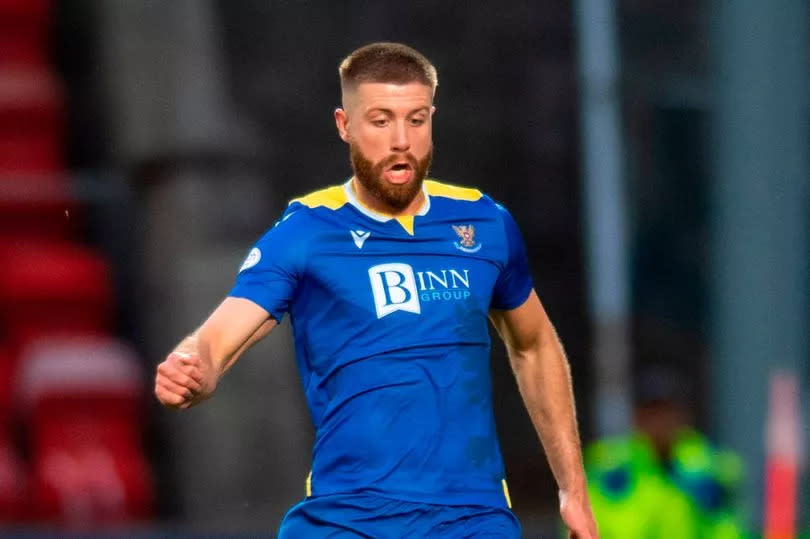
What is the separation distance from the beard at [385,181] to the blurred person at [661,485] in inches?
180

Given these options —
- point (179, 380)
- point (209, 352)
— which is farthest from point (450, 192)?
point (179, 380)

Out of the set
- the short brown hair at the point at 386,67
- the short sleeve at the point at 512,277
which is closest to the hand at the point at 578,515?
the short sleeve at the point at 512,277

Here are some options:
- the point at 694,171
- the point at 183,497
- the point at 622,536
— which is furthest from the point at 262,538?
the point at 694,171

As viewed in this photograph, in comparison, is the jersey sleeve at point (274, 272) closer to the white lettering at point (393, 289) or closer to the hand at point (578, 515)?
the white lettering at point (393, 289)

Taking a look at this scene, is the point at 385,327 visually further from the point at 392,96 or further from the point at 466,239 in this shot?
the point at 392,96

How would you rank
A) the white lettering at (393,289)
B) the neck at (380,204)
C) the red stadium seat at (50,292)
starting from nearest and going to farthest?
the white lettering at (393,289) < the neck at (380,204) < the red stadium seat at (50,292)

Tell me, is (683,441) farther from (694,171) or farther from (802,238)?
(694,171)

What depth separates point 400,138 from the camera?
4.86 m

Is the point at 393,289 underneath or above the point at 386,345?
above

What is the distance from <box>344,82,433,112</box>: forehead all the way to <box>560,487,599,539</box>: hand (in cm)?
117

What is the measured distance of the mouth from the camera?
193 inches

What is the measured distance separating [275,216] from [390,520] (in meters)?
8.82

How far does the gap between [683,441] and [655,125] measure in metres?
4.48

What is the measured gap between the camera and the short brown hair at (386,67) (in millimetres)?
4906
